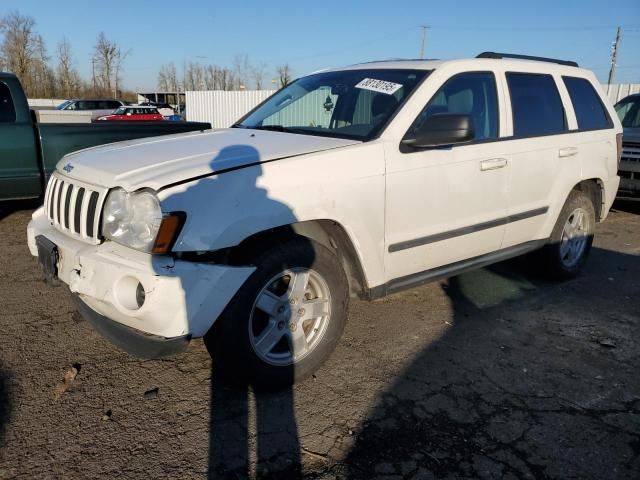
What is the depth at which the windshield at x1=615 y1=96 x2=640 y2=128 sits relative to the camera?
8.80 metres

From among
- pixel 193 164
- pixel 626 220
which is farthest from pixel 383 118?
pixel 626 220

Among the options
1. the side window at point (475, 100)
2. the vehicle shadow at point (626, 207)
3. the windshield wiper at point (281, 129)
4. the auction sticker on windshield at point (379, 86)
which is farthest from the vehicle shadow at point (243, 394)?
the vehicle shadow at point (626, 207)

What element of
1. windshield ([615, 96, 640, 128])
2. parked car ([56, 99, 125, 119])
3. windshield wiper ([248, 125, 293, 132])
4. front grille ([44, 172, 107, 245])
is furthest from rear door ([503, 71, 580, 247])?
parked car ([56, 99, 125, 119])

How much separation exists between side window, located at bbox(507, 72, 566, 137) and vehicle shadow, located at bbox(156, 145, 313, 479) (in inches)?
88.8

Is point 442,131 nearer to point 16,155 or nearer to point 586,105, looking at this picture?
point 586,105

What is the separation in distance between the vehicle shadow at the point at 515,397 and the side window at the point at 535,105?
143 cm

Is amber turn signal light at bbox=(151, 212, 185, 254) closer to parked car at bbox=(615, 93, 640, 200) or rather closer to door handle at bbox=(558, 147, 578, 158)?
door handle at bbox=(558, 147, 578, 158)

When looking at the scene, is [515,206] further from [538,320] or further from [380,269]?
[380,269]

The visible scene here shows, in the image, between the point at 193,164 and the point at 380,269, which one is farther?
Answer: the point at 380,269

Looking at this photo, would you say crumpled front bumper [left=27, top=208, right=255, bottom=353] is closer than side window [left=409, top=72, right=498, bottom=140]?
Yes

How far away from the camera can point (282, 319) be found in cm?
293

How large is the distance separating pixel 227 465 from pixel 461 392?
1.38 meters

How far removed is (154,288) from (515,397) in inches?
80.5

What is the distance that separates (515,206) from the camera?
4.08 m
